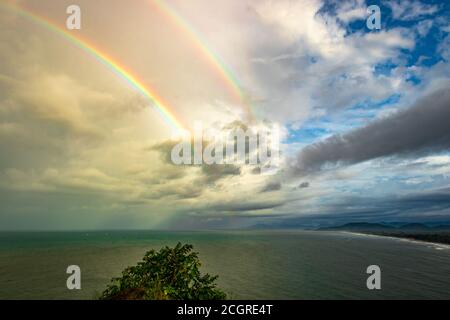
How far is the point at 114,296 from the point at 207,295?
418cm

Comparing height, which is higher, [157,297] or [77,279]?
[157,297]

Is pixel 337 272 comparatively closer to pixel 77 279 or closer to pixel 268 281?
pixel 268 281

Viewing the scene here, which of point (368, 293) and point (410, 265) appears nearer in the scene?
point (368, 293)

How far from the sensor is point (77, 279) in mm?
60906

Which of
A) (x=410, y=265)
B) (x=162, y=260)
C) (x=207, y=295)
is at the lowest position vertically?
(x=410, y=265)

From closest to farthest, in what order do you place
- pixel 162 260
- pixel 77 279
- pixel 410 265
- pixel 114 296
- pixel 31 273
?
pixel 114 296 < pixel 162 260 < pixel 77 279 < pixel 31 273 < pixel 410 265

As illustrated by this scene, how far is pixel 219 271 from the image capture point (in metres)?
74.9

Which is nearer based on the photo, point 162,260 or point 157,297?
point 157,297
